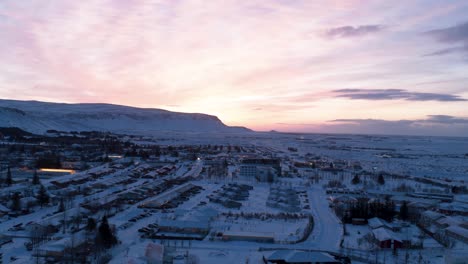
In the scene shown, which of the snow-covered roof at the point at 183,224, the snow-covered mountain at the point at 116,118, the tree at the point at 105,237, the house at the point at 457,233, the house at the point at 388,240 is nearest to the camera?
the tree at the point at 105,237

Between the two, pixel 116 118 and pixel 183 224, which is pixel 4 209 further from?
pixel 116 118

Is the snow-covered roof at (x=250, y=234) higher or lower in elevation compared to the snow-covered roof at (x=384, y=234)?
lower

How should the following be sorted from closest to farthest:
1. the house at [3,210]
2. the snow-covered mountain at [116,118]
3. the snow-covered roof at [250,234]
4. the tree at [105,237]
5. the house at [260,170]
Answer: the tree at [105,237], the snow-covered roof at [250,234], the house at [3,210], the house at [260,170], the snow-covered mountain at [116,118]

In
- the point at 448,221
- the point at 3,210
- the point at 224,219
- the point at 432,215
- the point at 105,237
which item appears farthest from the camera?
the point at 432,215

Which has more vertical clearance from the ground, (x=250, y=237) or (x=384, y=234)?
(x=384, y=234)

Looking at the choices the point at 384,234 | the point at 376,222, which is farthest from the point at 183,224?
the point at 376,222

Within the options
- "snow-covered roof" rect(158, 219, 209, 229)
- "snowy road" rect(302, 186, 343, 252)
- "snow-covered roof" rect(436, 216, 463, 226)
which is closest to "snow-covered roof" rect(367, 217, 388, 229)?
"snowy road" rect(302, 186, 343, 252)

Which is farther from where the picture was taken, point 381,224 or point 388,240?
point 381,224

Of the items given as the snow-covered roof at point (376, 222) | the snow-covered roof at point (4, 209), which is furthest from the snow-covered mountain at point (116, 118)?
the snow-covered roof at point (376, 222)

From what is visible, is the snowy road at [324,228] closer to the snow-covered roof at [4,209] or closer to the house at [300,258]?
the house at [300,258]

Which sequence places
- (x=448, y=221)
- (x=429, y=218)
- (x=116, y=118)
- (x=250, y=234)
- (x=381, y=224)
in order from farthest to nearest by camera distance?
(x=116, y=118) → (x=429, y=218) → (x=448, y=221) → (x=381, y=224) → (x=250, y=234)
